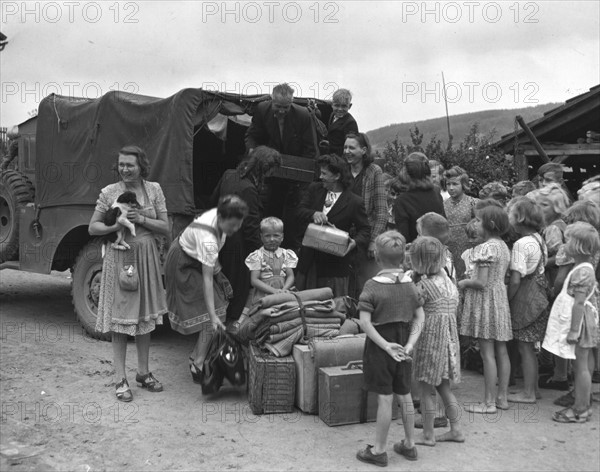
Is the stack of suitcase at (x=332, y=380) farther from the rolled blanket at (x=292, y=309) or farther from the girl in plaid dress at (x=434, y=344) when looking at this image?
the girl in plaid dress at (x=434, y=344)

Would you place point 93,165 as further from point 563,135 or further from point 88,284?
point 563,135

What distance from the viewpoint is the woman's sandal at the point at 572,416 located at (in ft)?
15.9

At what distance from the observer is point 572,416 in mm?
4867

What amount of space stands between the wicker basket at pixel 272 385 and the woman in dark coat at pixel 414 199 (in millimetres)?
1603

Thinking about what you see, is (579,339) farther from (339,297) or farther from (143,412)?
(143,412)

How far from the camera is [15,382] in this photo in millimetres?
5602

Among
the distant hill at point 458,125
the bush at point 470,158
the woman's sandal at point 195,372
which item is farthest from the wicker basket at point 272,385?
the distant hill at point 458,125

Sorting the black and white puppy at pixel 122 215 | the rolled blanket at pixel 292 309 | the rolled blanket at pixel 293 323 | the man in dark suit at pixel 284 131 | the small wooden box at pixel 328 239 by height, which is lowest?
the rolled blanket at pixel 293 323

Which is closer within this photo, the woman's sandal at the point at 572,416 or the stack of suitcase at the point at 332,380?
the stack of suitcase at the point at 332,380

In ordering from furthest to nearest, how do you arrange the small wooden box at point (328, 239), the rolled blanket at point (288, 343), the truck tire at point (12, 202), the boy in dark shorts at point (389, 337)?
the truck tire at point (12, 202), the small wooden box at point (328, 239), the rolled blanket at point (288, 343), the boy in dark shorts at point (389, 337)

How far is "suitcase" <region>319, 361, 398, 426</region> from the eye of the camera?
467 cm

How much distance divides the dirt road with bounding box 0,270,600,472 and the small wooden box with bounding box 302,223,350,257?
1.38 meters

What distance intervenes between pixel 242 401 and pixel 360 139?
258cm

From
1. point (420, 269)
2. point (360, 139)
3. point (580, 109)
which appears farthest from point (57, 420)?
point (580, 109)
